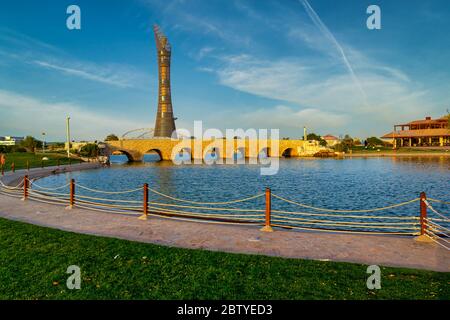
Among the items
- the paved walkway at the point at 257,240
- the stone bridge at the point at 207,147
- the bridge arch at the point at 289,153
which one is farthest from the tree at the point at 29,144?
the paved walkway at the point at 257,240

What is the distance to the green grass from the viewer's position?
22.8ft

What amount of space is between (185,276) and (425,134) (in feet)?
443

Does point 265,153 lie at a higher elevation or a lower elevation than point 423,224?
higher

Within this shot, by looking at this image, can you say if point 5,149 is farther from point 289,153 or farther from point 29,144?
point 289,153

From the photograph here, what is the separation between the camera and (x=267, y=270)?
26.7 feet

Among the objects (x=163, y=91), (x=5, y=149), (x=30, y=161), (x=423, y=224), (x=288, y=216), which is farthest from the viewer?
(x=163, y=91)

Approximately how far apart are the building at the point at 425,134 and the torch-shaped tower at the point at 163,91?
86.3 meters

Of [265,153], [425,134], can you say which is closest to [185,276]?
[265,153]

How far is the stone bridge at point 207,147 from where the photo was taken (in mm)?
95500

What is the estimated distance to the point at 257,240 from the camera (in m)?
11.1

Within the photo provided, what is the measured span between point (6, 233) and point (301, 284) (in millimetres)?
10375

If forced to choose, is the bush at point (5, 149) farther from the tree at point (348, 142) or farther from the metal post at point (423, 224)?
the tree at point (348, 142)

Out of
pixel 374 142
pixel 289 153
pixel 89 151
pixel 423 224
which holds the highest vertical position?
pixel 374 142

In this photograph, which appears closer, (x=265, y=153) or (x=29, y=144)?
(x=29, y=144)
